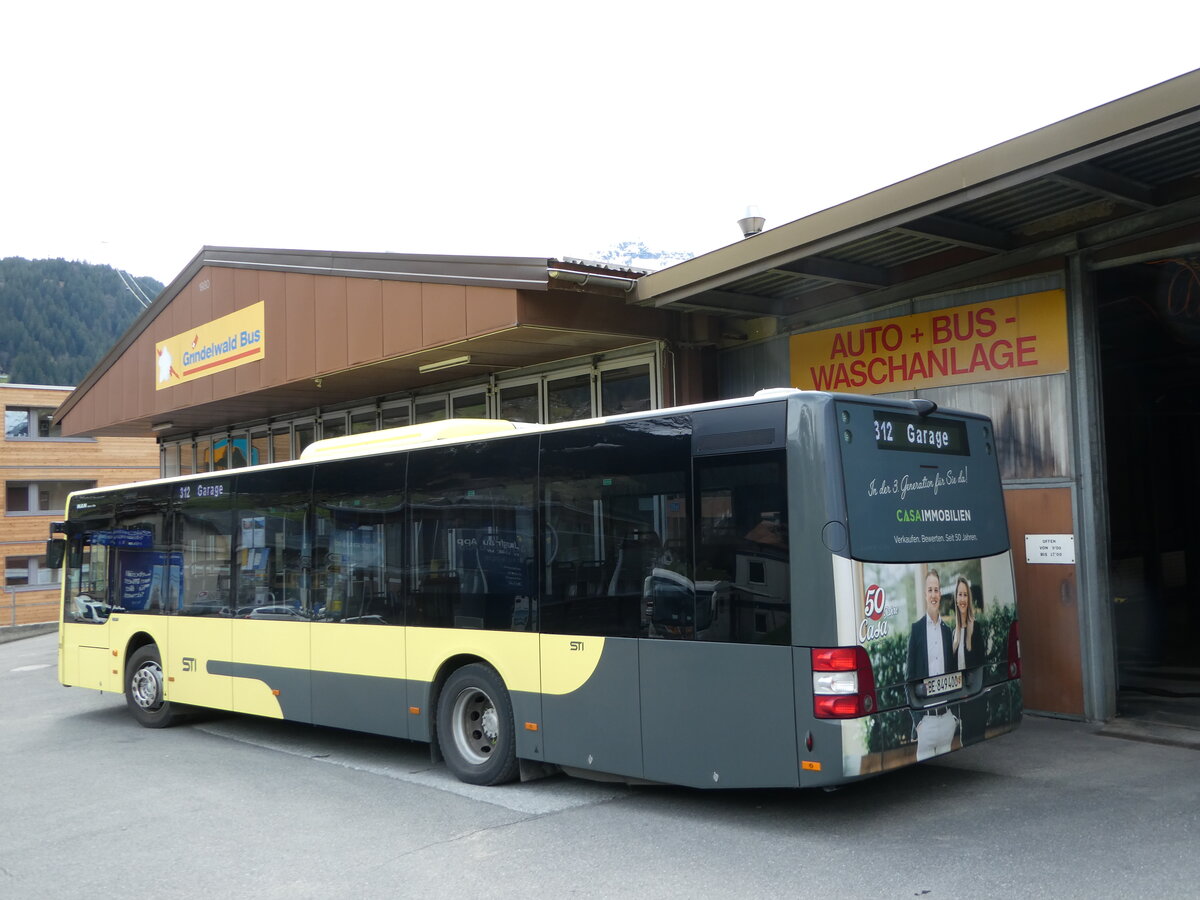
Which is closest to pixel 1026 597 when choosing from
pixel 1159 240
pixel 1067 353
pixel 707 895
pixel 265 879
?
pixel 1067 353

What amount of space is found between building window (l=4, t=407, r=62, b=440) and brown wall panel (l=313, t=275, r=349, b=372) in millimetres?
39161

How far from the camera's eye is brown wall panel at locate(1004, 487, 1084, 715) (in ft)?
31.6

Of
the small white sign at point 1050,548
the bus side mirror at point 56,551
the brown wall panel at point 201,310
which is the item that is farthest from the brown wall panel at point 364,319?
the small white sign at point 1050,548

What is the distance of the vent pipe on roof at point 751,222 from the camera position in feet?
38.6

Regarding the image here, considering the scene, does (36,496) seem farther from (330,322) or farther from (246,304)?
(330,322)

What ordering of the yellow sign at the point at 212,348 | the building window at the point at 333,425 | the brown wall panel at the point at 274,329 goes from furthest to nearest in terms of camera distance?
the building window at the point at 333,425 → the yellow sign at the point at 212,348 → the brown wall panel at the point at 274,329

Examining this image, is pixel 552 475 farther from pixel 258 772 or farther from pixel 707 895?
pixel 258 772

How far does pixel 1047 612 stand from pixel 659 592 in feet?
15.0

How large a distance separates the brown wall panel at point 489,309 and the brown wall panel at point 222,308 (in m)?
7.40

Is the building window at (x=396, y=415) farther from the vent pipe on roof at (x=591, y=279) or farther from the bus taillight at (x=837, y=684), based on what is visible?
the bus taillight at (x=837, y=684)

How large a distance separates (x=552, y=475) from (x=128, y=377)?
17.7 meters

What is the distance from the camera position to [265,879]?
621 centimetres

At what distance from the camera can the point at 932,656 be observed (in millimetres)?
6812

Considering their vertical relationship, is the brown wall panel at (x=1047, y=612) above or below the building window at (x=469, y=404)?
below
